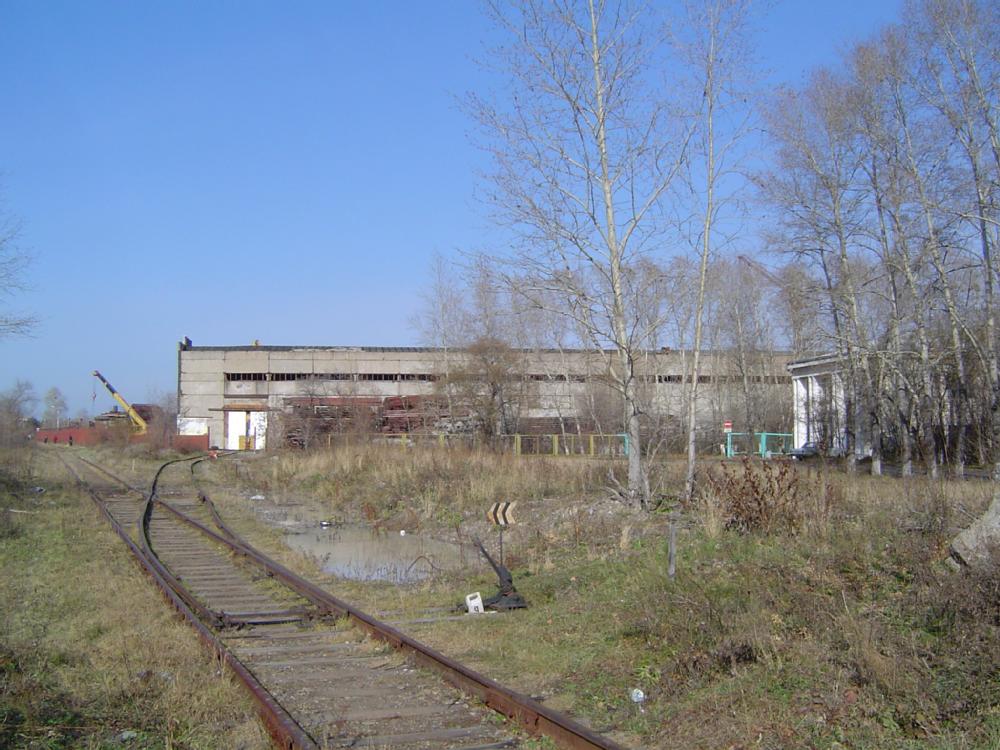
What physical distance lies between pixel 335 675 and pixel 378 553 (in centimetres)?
965

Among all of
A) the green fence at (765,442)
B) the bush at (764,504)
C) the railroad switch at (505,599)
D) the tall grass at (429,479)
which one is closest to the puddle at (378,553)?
the tall grass at (429,479)

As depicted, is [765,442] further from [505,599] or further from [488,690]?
[488,690]

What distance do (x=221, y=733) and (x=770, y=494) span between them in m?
7.32

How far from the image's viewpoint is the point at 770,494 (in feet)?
36.1

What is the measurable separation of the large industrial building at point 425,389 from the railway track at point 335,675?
15.4m

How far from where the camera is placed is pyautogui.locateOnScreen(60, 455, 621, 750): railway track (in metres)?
5.95

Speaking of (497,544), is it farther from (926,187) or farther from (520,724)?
(926,187)

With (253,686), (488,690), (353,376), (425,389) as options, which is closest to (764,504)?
(488,690)

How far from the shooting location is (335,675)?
7.66m

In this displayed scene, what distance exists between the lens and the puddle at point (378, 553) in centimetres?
1428

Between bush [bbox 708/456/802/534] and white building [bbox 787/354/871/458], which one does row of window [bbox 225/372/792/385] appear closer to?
white building [bbox 787/354/871/458]

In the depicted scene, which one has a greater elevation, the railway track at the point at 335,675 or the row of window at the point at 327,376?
the row of window at the point at 327,376

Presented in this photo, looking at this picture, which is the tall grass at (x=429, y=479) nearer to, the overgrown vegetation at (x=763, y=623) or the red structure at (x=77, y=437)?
the overgrown vegetation at (x=763, y=623)

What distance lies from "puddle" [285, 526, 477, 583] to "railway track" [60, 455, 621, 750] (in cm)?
182
